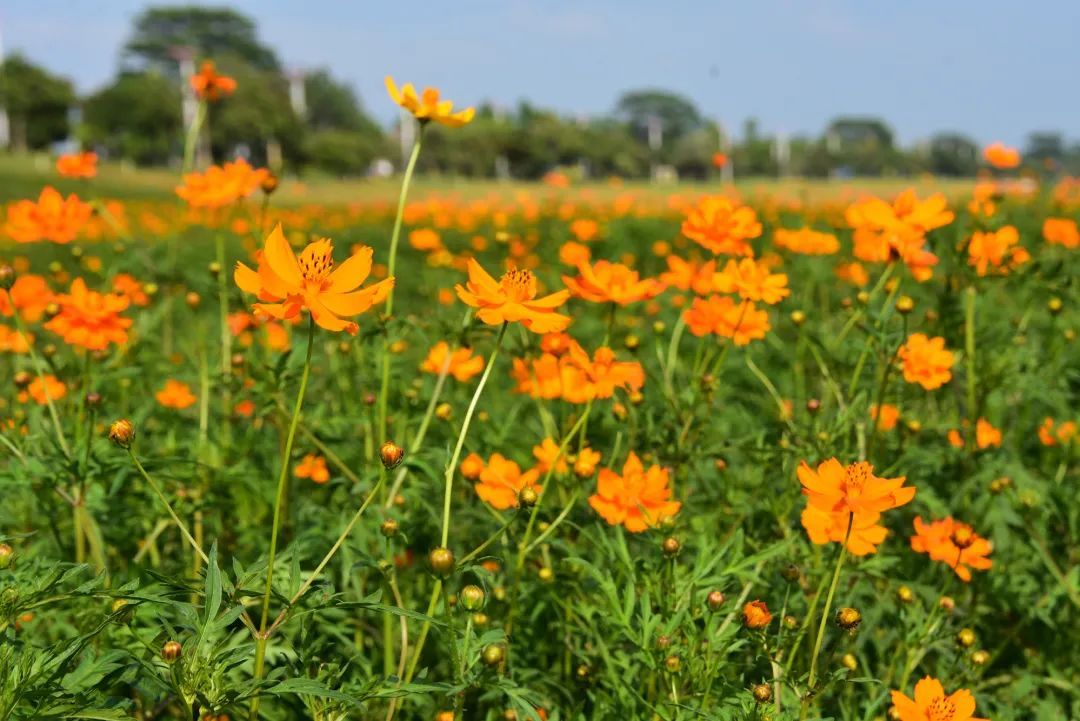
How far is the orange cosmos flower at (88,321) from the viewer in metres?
1.57

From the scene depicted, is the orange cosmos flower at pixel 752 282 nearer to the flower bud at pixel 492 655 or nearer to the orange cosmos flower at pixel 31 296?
the flower bud at pixel 492 655

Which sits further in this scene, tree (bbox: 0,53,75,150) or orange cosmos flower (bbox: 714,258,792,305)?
tree (bbox: 0,53,75,150)

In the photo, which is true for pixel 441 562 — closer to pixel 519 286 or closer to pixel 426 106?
pixel 519 286

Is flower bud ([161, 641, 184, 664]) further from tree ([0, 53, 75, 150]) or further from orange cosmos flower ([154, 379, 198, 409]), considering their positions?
tree ([0, 53, 75, 150])

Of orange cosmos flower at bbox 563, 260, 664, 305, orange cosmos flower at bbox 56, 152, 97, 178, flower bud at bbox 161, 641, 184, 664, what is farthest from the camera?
orange cosmos flower at bbox 56, 152, 97, 178

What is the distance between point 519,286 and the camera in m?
1.08

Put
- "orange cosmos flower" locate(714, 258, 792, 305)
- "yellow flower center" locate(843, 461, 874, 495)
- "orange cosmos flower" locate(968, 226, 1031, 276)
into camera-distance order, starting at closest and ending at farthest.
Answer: "yellow flower center" locate(843, 461, 874, 495) → "orange cosmos flower" locate(714, 258, 792, 305) → "orange cosmos flower" locate(968, 226, 1031, 276)

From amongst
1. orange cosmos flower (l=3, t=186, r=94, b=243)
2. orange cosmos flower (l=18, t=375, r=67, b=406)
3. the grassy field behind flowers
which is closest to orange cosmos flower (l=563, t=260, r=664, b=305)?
the grassy field behind flowers

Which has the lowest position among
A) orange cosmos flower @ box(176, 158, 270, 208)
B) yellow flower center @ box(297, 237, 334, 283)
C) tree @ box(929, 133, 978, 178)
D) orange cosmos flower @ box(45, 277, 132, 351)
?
orange cosmos flower @ box(45, 277, 132, 351)

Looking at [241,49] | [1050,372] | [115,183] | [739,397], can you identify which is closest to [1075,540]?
[1050,372]

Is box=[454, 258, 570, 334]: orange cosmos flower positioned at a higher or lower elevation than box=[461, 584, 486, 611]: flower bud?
higher

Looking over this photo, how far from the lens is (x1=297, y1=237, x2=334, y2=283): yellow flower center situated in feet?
2.97

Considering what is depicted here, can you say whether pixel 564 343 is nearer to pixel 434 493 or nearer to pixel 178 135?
pixel 434 493

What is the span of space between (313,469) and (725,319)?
0.86 meters
